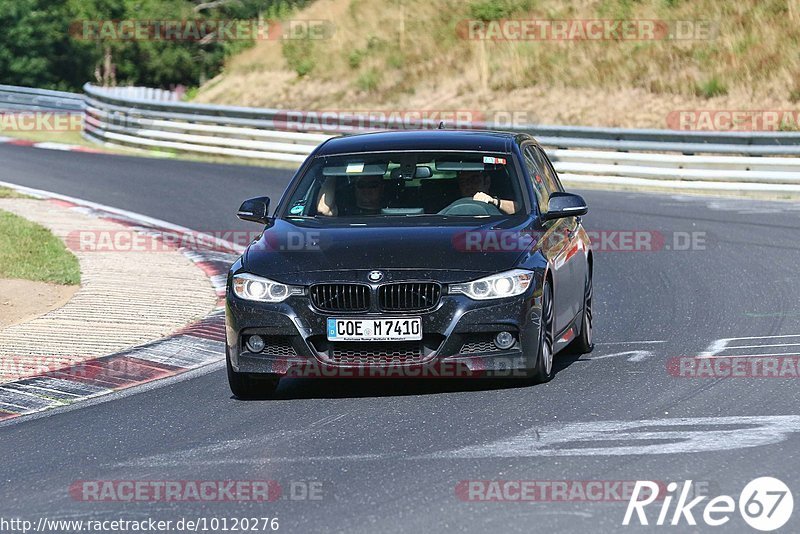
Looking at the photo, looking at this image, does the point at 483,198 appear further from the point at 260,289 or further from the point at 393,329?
the point at 260,289

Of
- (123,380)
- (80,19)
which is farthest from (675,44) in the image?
(80,19)

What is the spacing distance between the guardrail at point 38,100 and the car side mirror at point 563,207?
3383 cm

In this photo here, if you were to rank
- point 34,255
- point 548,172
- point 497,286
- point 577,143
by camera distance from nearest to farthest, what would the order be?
1. point 497,286
2. point 548,172
3. point 34,255
4. point 577,143

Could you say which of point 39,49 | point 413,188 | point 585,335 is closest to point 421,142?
point 413,188

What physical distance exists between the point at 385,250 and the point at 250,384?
1204 mm

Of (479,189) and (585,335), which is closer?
(479,189)

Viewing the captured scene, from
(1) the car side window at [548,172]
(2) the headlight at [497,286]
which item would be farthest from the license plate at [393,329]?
(1) the car side window at [548,172]

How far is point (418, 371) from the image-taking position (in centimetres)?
845

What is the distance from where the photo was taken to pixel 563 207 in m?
9.53

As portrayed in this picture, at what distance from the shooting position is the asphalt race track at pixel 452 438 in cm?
615

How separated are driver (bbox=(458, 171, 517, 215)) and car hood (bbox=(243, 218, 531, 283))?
37 centimetres

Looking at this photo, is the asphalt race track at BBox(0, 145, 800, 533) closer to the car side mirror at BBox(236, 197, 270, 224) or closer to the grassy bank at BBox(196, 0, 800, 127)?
the car side mirror at BBox(236, 197, 270, 224)

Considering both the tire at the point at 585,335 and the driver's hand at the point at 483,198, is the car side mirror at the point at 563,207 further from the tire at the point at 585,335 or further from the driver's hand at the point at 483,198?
the tire at the point at 585,335

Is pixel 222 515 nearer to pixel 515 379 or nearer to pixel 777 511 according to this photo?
pixel 777 511
